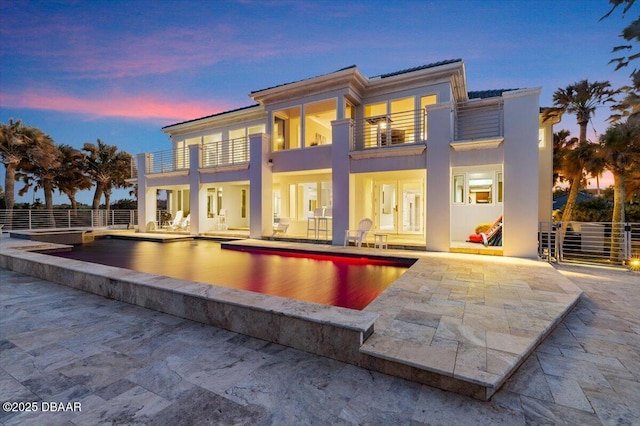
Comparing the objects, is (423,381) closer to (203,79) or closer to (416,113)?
(416,113)

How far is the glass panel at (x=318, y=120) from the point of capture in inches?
469

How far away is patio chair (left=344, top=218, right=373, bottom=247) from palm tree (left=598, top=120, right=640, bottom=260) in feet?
31.2

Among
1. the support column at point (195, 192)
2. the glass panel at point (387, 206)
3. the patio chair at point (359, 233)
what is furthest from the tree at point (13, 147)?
the glass panel at point (387, 206)

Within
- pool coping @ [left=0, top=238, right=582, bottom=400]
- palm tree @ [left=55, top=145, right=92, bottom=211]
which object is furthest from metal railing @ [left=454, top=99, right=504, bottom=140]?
palm tree @ [left=55, top=145, right=92, bottom=211]

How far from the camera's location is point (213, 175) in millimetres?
14219

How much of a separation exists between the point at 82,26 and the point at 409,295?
68.0 feet

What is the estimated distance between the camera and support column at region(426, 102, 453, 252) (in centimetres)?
898

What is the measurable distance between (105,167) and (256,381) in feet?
95.9

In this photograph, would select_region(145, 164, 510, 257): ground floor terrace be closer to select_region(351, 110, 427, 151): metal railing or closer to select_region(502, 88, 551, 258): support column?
→ select_region(502, 88, 551, 258): support column

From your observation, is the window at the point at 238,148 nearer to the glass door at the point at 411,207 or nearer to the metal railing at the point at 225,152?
the metal railing at the point at 225,152

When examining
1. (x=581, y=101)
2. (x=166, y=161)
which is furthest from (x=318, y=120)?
(x=581, y=101)

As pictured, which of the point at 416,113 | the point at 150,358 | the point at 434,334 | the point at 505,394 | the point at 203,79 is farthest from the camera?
the point at 203,79

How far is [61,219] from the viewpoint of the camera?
19.7 m

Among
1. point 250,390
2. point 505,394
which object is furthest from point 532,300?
point 250,390
